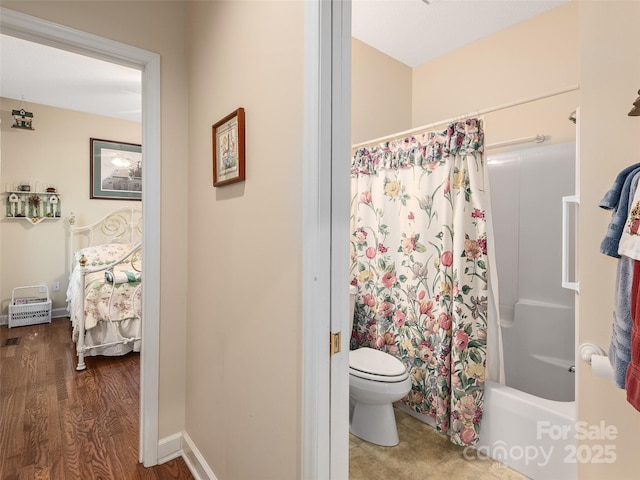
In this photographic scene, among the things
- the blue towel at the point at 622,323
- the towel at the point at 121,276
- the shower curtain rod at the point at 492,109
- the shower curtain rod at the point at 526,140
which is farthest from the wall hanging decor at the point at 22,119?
the blue towel at the point at 622,323

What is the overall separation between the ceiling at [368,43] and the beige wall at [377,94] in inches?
3.7

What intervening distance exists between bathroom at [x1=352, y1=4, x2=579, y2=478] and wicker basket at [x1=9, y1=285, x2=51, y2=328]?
4.30m

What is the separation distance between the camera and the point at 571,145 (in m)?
2.32

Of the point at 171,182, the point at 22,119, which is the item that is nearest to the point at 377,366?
the point at 171,182

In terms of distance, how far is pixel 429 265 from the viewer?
211 centimetres

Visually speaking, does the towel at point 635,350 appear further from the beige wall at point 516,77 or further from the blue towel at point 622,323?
the beige wall at point 516,77

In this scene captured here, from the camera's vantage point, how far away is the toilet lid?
192 cm

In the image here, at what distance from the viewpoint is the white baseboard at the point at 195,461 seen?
1.59 meters

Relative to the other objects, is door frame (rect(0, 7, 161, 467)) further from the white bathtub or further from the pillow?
the pillow

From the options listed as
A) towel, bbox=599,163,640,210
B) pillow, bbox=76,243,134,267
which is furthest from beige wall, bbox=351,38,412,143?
pillow, bbox=76,243,134,267

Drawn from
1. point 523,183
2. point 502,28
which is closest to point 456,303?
point 523,183

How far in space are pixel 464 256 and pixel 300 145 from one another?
1322 millimetres

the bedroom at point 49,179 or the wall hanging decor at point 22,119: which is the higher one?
the wall hanging decor at point 22,119

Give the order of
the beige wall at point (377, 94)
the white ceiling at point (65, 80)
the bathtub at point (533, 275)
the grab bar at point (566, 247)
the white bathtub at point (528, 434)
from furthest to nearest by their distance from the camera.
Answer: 1. the white ceiling at point (65, 80)
2. the beige wall at point (377, 94)
3. the bathtub at point (533, 275)
4. the white bathtub at point (528, 434)
5. the grab bar at point (566, 247)
